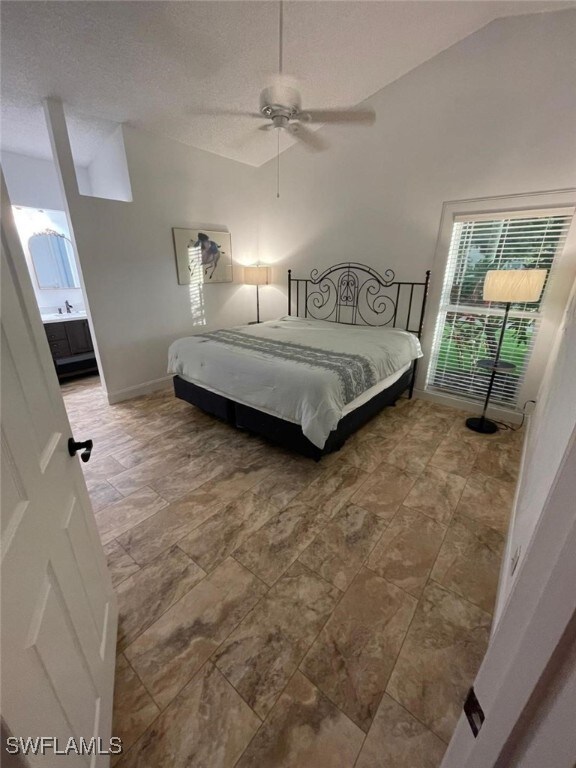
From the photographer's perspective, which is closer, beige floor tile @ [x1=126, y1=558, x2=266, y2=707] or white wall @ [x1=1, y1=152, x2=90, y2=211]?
beige floor tile @ [x1=126, y1=558, x2=266, y2=707]

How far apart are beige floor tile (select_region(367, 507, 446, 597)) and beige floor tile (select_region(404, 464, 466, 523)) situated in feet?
0.25

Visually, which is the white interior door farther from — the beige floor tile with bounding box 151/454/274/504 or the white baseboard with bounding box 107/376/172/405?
the white baseboard with bounding box 107/376/172/405

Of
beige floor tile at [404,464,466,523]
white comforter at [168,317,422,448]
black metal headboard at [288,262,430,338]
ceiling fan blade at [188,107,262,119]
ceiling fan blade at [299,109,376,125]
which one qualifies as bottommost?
beige floor tile at [404,464,466,523]

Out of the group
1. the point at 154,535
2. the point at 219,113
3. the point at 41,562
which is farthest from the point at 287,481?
the point at 219,113

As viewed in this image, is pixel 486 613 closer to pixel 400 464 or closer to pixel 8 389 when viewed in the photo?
pixel 400 464

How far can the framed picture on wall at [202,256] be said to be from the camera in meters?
3.85

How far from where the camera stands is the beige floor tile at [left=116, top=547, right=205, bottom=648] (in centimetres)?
137

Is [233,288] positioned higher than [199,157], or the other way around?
[199,157]

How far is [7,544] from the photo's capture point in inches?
22.0

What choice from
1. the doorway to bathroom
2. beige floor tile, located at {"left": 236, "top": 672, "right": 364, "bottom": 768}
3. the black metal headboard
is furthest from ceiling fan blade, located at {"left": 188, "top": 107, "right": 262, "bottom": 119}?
beige floor tile, located at {"left": 236, "top": 672, "right": 364, "bottom": 768}

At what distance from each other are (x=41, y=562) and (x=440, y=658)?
149cm

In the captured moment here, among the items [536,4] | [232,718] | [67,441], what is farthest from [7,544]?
[536,4]

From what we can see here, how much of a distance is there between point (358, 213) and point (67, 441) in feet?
12.6

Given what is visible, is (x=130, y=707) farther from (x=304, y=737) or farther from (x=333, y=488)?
(x=333, y=488)
